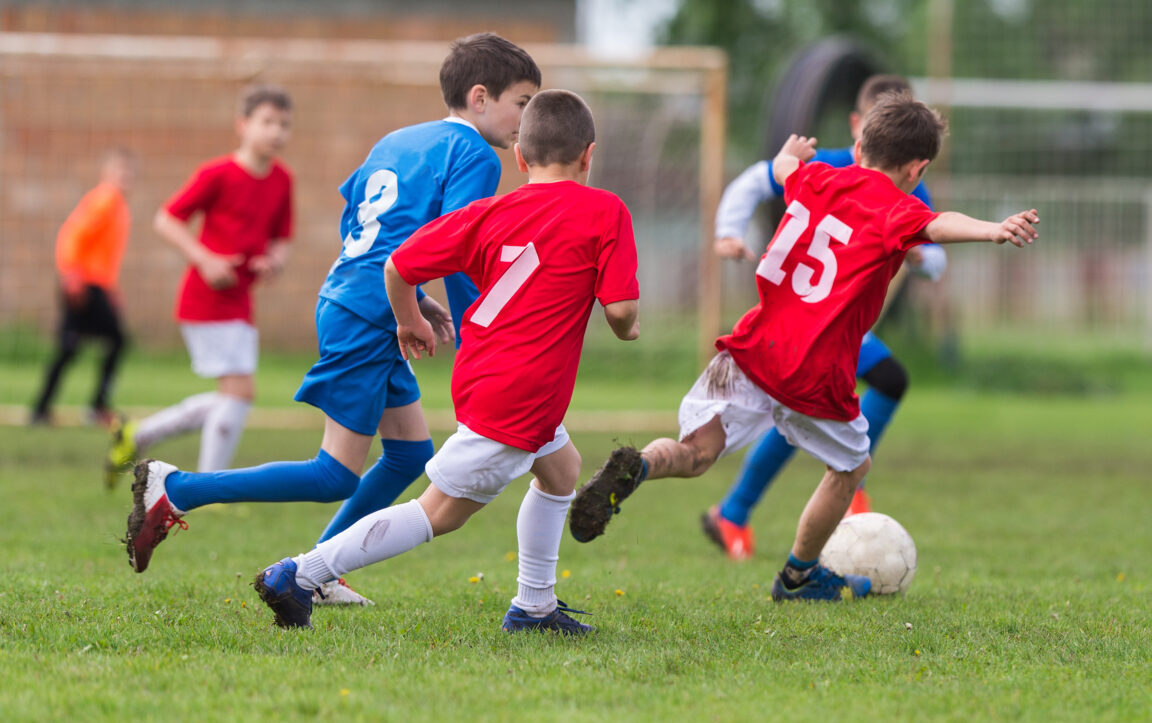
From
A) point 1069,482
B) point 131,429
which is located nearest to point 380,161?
point 131,429

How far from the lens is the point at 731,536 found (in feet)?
18.2

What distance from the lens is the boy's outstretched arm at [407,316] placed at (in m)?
3.48

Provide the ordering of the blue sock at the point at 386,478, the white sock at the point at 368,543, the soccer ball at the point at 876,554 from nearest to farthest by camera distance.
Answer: the white sock at the point at 368,543 < the blue sock at the point at 386,478 < the soccer ball at the point at 876,554

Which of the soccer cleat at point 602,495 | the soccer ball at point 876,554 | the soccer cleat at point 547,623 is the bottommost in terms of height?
the soccer ball at point 876,554

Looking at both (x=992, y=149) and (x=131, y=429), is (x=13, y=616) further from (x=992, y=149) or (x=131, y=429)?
(x=992, y=149)

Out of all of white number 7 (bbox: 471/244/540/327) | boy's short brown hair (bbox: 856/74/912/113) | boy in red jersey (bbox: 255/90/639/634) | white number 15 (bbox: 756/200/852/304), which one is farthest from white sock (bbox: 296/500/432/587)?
boy's short brown hair (bbox: 856/74/912/113)

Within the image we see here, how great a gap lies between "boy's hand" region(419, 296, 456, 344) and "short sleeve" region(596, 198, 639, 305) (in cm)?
70

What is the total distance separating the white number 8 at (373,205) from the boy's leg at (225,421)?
2.63 meters

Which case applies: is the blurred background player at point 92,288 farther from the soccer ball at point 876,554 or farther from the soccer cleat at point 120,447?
the soccer ball at point 876,554

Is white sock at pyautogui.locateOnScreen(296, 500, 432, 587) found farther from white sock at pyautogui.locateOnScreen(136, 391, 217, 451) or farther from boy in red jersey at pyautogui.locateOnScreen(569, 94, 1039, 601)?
white sock at pyautogui.locateOnScreen(136, 391, 217, 451)

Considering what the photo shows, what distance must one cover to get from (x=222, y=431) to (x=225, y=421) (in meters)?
0.05

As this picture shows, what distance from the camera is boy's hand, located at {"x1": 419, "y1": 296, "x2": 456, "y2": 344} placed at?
400cm

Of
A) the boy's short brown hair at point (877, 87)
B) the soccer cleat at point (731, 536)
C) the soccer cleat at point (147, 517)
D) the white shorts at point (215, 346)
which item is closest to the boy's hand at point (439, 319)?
the soccer cleat at point (147, 517)

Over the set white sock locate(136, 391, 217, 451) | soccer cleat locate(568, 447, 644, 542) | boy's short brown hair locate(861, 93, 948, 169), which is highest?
boy's short brown hair locate(861, 93, 948, 169)
